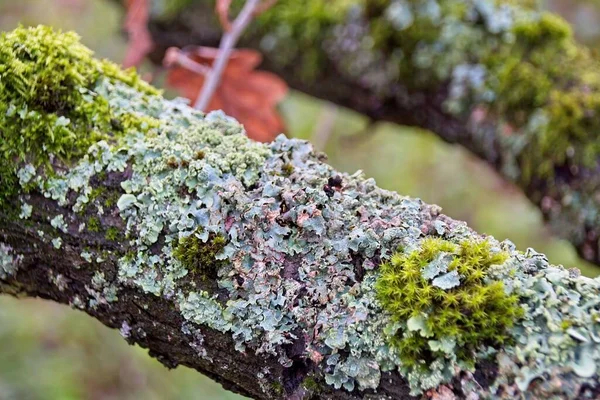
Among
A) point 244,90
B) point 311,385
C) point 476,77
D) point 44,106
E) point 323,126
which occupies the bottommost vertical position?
point 311,385

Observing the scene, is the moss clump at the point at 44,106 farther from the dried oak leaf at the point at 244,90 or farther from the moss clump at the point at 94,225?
the dried oak leaf at the point at 244,90

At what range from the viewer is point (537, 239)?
4500 millimetres

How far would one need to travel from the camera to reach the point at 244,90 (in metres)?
2.54

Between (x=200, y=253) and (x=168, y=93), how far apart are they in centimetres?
387

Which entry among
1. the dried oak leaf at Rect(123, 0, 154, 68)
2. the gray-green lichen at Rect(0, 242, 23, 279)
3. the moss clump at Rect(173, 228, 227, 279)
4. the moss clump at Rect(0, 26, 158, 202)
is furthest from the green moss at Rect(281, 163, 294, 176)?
the dried oak leaf at Rect(123, 0, 154, 68)

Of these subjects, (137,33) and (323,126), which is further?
(323,126)

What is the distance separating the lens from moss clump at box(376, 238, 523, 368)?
0.87 m

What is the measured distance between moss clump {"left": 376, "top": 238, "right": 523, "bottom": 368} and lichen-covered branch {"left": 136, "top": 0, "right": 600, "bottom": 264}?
1158 mm

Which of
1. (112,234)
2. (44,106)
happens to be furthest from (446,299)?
(44,106)

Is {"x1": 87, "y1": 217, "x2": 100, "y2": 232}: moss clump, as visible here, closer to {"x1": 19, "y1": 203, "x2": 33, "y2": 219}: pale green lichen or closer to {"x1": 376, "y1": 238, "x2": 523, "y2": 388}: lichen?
{"x1": 19, "y1": 203, "x2": 33, "y2": 219}: pale green lichen

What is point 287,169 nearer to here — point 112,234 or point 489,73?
point 112,234

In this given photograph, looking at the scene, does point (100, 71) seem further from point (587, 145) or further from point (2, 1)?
point (2, 1)

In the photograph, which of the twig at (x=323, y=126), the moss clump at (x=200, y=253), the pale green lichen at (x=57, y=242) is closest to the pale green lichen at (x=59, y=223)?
the pale green lichen at (x=57, y=242)

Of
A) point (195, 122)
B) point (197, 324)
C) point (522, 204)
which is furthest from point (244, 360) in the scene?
point (522, 204)
